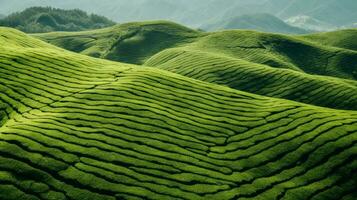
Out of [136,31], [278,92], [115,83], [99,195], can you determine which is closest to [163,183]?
[99,195]

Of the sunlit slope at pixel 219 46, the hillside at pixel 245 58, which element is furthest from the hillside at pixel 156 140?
the sunlit slope at pixel 219 46

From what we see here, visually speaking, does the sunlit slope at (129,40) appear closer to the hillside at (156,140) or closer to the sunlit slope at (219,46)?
the sunlit slope at (219,46)

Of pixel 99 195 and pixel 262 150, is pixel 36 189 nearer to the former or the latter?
pixel 99 195

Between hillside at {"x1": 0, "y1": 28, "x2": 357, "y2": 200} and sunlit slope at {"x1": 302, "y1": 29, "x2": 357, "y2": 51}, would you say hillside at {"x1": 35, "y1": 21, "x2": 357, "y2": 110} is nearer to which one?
sunlit slope at {"x1": 302, "y1": 29, "x2": 357, "y2": 51}

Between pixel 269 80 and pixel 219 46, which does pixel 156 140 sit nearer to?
pixel 269 80

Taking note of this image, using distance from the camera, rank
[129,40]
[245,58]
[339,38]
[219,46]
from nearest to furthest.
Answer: [245,58], [219,46], [129,40], [339,38]

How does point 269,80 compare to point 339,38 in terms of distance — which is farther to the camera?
point 339,38

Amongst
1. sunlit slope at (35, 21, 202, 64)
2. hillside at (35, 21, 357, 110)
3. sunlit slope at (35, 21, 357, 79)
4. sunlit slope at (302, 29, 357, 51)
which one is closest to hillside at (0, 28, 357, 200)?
hillside at (35, 21, 357, 110)

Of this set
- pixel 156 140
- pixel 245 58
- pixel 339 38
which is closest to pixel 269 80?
pixel 245 58
